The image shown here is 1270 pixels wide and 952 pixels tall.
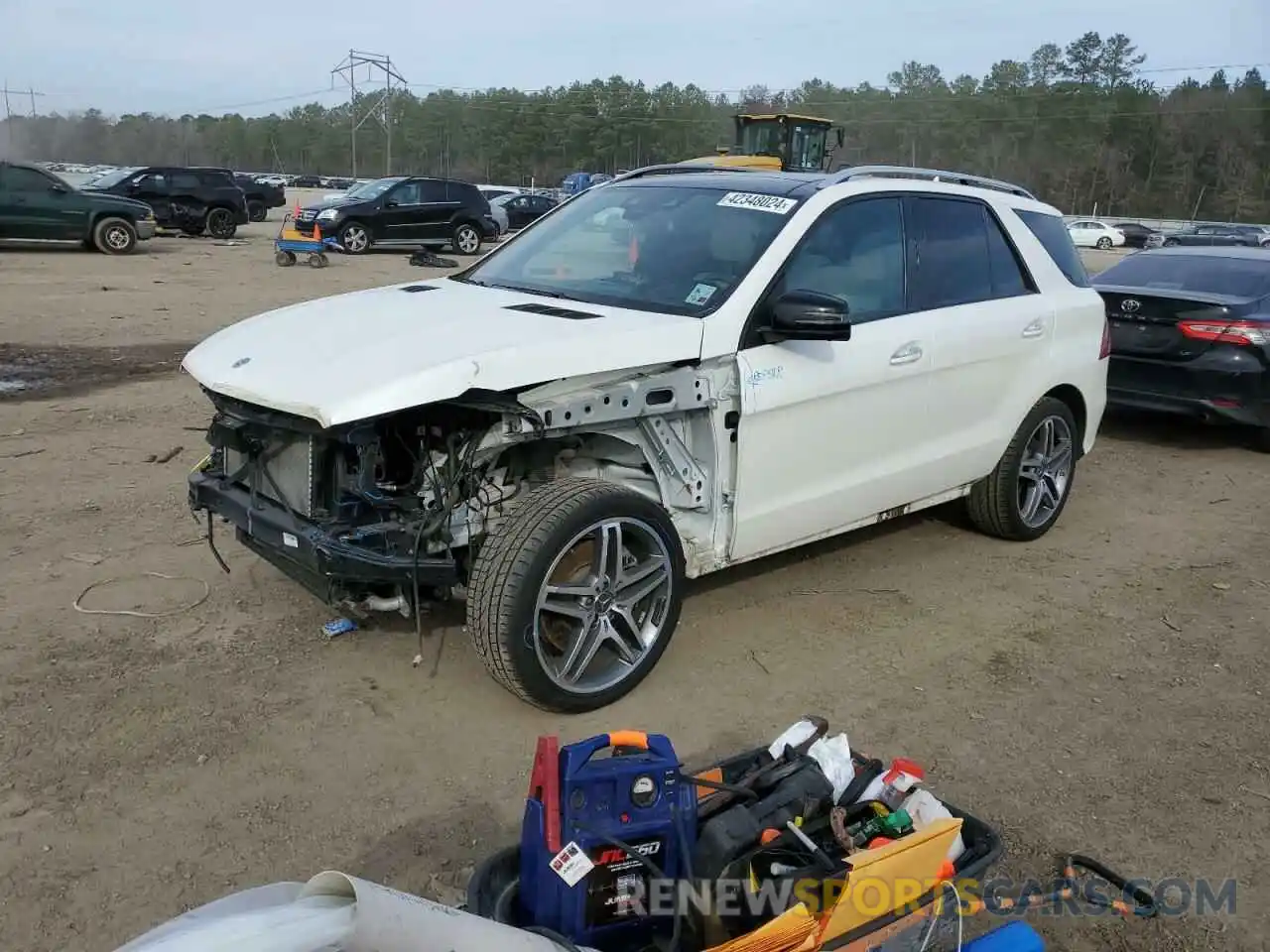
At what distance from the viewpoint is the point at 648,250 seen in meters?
4.50

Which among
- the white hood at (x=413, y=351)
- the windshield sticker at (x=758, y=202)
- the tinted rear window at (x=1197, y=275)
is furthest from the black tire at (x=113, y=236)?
the windshield sticker at (x=758, y=202)

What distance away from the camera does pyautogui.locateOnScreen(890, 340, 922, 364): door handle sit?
465 cm

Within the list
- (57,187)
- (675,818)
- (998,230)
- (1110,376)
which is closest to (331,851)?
(675,818)

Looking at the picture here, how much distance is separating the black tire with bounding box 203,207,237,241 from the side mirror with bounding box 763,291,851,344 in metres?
22.9

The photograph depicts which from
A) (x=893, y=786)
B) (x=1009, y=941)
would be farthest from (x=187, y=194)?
(x=1009, y=941)

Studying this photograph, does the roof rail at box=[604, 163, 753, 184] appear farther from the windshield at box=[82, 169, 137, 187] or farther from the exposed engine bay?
the windshield at box=[82, 169, 137, 187]

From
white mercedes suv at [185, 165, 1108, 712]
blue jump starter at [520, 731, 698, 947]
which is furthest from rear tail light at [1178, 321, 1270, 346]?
blue jump starter at [520, 731, 698, 947]

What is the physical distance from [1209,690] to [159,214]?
23.9 meters

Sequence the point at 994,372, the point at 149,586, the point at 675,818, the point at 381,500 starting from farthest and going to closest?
the point at 994,372, the point at 149,586, the point at 381,500, the point at 675,818

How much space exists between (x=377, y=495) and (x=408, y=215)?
2002cm

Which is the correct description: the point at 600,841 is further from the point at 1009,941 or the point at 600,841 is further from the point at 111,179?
the point at 111,179

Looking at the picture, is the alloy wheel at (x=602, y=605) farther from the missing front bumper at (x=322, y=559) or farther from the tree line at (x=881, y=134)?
the tree line at (x=881, y=134)

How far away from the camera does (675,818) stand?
2559 millimetres

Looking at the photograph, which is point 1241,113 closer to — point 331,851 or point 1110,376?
point 1110,376
